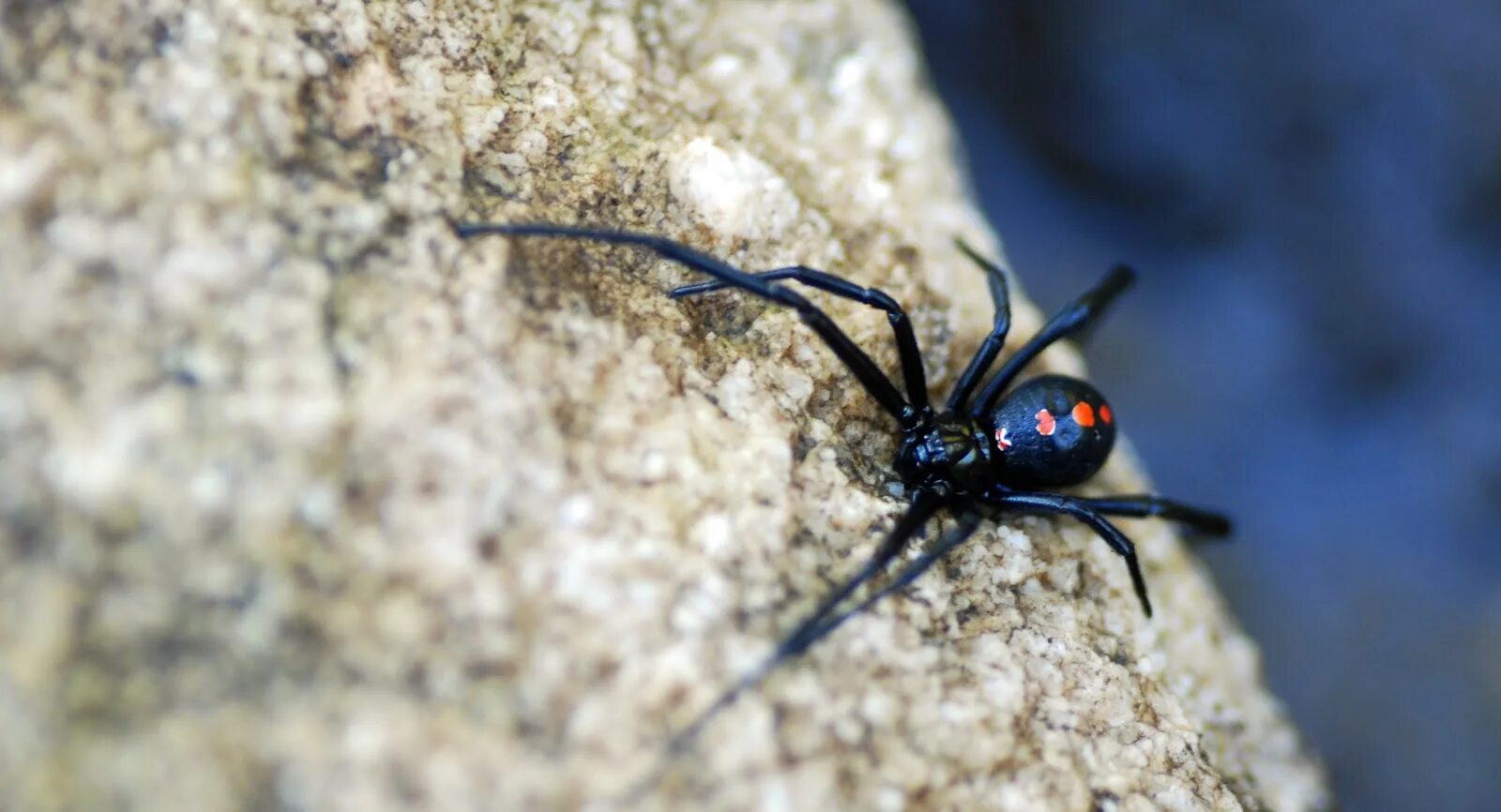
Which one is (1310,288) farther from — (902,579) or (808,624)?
(808,624)

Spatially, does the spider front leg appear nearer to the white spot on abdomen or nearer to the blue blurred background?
the white spot on abdomen

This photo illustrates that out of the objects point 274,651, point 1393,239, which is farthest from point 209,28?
point 1393,239

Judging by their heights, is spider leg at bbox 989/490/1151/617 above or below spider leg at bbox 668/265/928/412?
below

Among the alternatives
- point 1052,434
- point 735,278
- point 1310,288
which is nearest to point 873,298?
point 735,278

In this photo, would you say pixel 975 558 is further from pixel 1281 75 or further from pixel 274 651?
pixel 1281 75

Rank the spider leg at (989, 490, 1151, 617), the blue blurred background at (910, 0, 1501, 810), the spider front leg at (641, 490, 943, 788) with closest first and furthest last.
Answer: the spider front leg at (641, 490, 943, 788), the spider leg at (989, 490, 1151, 617), the blue blurred background at (910, 0, 1501, 810)

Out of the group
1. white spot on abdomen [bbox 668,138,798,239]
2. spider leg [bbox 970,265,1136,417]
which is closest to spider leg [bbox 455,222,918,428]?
white spot on abdomen [bbox 668,138,798,239]

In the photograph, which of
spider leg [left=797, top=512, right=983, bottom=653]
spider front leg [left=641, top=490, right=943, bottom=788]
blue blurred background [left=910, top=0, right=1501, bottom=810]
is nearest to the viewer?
spider front leg [left=641, top=490, right=943, bottom=788]
